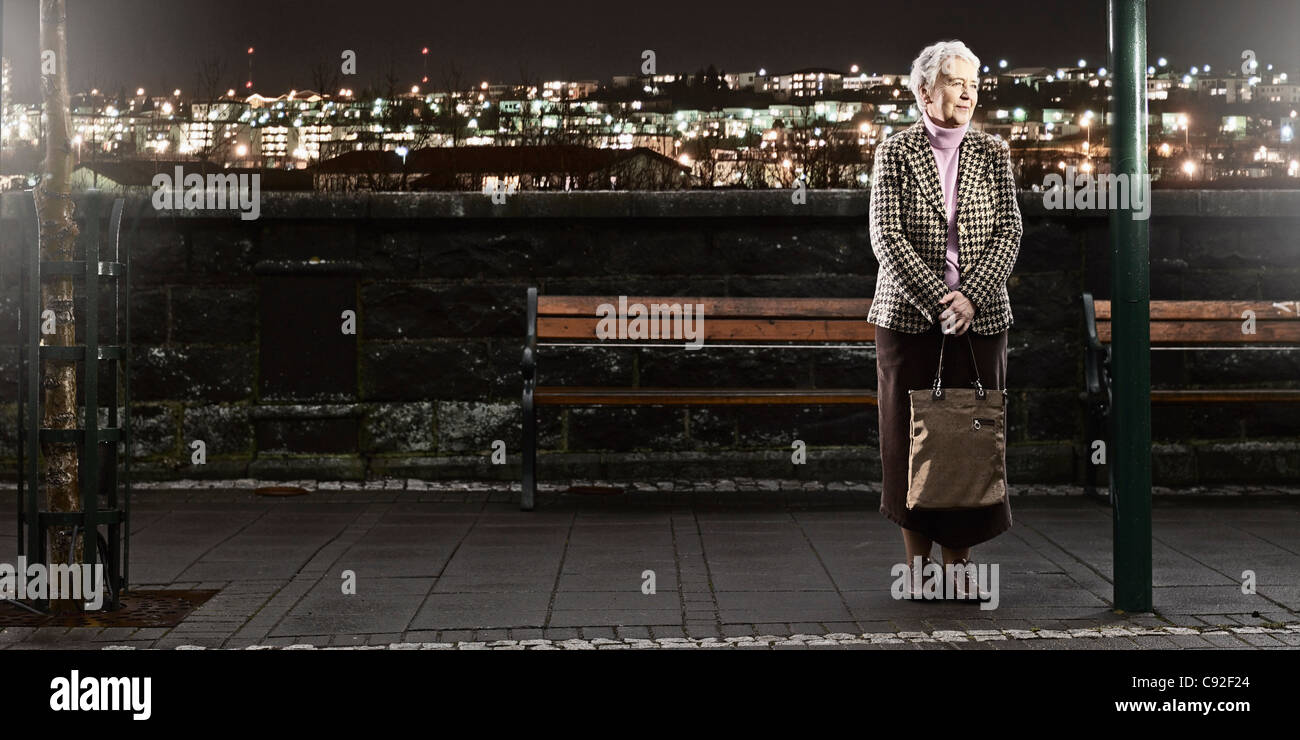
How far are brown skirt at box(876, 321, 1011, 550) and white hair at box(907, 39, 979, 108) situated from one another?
85 cm

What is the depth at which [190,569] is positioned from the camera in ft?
18.5

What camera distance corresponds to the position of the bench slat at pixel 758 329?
7.75 meters

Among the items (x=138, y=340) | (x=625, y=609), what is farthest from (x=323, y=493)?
(x=625, y=609)

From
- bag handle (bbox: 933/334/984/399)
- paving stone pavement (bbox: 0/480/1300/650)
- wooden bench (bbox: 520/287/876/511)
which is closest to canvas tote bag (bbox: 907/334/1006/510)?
bag handle (bbox: 933/334/984/399)

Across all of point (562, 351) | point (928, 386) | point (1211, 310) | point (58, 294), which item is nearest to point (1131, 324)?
point (928, 386)

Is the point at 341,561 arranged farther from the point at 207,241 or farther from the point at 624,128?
the point at 624,128

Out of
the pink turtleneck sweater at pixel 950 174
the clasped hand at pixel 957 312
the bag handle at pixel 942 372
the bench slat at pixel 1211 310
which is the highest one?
the pink turtleneck sweater at pixel 950 174

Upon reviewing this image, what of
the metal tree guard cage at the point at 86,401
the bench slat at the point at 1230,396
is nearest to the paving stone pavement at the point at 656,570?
the metal tree guard cage at the point at 86,401

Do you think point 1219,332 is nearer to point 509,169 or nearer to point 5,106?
point 509,169

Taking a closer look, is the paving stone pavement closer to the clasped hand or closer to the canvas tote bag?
the canvas tote bag

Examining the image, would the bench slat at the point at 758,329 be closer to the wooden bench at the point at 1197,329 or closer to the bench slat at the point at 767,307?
the bench slat at the point at 767,307

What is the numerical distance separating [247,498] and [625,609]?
3391 millimetres

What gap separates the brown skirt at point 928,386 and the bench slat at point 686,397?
7.18 feet

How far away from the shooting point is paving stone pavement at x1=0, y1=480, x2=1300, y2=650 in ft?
14.7
